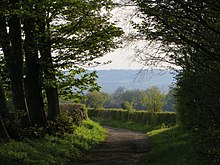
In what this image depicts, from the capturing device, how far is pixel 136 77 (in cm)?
822

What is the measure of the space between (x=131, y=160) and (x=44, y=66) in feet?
23.8

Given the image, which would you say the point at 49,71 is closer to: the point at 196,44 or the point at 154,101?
the point at 196,44

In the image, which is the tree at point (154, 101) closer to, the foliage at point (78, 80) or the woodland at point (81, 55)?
the woodland at point (81, 55)

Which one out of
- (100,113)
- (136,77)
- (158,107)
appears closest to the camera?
(136,77)

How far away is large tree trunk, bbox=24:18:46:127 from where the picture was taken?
16906 mm

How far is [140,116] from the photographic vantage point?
43344 mm

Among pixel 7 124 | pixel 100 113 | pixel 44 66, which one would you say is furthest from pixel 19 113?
pixel 100 113

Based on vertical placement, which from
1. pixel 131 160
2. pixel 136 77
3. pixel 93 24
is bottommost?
pixel 131 160

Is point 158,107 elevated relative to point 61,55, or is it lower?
lower

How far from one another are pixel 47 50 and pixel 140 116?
2698 cm

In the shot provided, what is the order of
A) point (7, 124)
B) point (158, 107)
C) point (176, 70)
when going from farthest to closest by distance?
point (158, 107) → point (7, 124) → point (176, 70)

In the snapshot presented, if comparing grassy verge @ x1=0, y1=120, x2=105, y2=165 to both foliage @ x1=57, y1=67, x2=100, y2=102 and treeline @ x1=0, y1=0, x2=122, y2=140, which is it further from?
foliage @ x1=57, y1=67, x2=100, y2=102

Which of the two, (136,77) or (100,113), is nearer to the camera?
(136,77)

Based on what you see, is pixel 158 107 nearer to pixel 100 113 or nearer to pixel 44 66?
pixel 100 113
